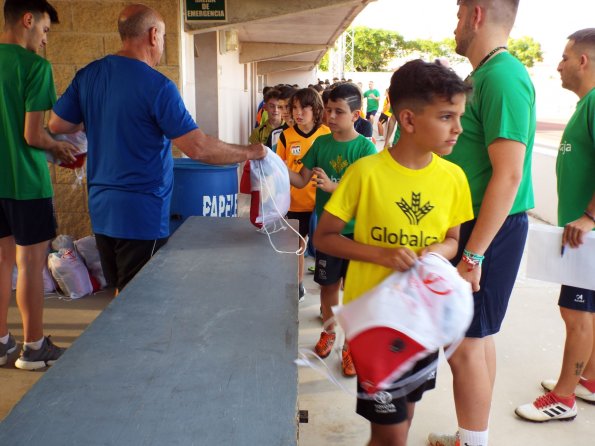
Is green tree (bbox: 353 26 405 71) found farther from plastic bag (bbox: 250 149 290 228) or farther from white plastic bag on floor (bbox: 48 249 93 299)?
plastic bag (bbox: 250 149 290 228)

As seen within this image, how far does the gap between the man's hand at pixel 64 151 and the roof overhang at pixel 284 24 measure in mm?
2473

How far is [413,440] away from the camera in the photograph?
2.60m

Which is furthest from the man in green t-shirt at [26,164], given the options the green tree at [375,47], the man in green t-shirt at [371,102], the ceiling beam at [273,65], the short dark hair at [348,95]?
the green tree at [375,47]

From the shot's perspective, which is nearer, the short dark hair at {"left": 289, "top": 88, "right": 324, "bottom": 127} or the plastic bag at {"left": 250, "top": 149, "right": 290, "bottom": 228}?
the plastic bag at {"left": 250, "top": 149, "right": 290, "bottom": 228}

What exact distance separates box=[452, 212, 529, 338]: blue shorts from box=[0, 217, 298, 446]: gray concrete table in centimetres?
71

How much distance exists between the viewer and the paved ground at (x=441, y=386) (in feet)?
8.74

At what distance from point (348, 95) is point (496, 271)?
155 centimetres

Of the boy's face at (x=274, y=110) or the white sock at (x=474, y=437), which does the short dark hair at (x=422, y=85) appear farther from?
the boy's face at (x=274, y=110)

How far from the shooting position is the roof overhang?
5637mm

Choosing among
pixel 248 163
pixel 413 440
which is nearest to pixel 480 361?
pixel 413 440

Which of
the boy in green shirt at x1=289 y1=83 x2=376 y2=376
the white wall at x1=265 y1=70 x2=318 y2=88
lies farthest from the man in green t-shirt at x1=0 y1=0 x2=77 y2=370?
the white wall at x1=265 y1=70 x2=318 y2=88

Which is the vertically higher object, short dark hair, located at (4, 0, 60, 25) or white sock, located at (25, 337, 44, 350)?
short dark hair, located at (4, 0, 60, 25)

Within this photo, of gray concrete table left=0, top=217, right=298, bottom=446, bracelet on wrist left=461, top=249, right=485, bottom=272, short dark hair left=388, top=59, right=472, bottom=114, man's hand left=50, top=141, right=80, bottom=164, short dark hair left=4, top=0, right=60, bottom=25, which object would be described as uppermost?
short dark hair left=4, top=0, right=60, bottom=25

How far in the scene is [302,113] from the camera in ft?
13.8
